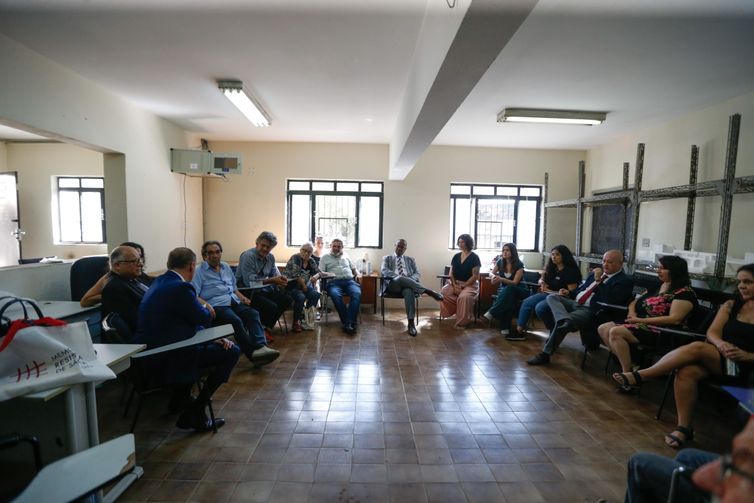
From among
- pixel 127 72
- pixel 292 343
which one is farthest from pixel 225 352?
pixel 127 72

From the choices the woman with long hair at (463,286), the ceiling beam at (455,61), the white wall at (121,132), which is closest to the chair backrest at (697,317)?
the woman with long hair at (463,286)

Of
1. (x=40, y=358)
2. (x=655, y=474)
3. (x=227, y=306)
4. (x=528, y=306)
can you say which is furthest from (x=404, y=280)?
(x=40, y=358)

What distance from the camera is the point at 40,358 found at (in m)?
1.32

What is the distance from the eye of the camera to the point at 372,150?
5.87m

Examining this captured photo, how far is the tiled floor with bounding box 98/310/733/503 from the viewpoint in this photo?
177 centimetres

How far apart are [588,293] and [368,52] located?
10.8 feet

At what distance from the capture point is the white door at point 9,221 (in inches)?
208

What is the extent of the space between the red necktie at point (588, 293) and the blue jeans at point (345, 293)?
2669 millimetres

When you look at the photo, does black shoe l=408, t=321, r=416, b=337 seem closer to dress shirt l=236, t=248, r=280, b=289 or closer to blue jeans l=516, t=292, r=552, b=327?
blue jeans l=516, t=292, r=552, b=327

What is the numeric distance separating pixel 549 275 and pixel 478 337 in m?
1.17

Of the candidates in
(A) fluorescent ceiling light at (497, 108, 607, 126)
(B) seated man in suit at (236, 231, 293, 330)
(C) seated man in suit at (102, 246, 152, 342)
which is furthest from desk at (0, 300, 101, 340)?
(A) fluorescent ceiling light at (497, 108, 607, 126)

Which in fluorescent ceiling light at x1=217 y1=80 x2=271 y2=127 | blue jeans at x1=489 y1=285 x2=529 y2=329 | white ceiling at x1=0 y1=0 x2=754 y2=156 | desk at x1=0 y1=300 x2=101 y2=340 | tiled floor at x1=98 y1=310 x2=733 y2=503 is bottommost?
tiled floor at x1=98 y1=310 x2=733 y2=503

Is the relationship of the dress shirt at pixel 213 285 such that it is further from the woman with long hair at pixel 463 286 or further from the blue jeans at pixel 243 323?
the woman with long hair at pixel 463 286

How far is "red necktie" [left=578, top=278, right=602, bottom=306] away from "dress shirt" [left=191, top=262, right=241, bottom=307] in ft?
12.4
